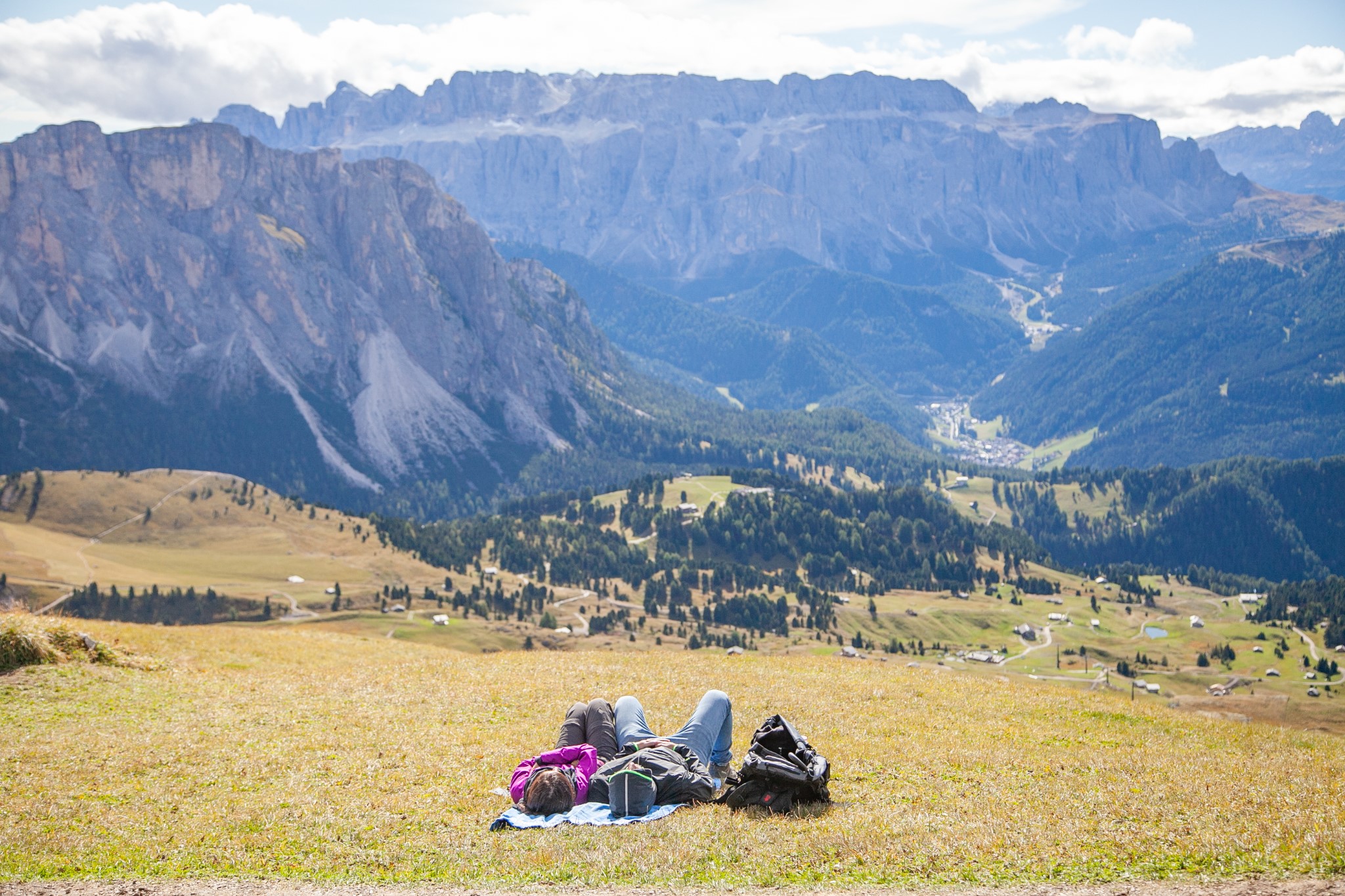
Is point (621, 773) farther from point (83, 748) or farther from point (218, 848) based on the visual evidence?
point (83, 748)

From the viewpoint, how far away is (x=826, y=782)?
30781 millimetres

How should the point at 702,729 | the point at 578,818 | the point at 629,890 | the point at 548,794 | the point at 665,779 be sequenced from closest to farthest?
1. the point at 629,890
2. the point at 578,818
3. the point at 548,794
4. the point at 665,779
5. the point at 702,729

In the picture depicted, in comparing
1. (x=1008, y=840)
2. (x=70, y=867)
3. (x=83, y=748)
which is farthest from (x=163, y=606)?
(x=1008, y=840)

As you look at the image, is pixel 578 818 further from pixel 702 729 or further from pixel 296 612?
pixel 296 612

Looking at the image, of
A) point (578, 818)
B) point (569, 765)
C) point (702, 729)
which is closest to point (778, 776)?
point (702, 729)

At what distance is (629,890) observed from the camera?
81.4ft

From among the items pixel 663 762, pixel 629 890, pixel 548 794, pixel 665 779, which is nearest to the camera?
pixel 629 890

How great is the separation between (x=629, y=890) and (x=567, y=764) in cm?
639

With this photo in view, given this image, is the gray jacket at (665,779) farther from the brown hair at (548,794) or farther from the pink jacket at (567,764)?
the brown hair at (548,794)

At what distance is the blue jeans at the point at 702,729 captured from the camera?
104 ft

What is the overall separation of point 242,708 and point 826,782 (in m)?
25.4

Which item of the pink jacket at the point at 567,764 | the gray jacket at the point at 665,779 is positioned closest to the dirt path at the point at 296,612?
the pink jacket at the point at 567,764

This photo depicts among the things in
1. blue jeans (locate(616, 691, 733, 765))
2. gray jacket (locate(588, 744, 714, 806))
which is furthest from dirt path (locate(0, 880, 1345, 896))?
blue jeans (locate(616, 691, 733, 765))

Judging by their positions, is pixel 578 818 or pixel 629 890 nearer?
pixel 629 890
